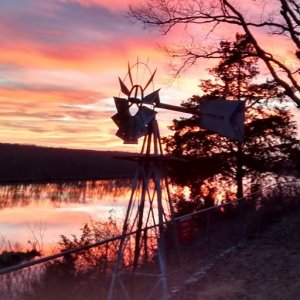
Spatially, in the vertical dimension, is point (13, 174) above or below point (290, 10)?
below

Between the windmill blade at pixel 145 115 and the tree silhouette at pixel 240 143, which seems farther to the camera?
the tree silhouette at pixel 240 143

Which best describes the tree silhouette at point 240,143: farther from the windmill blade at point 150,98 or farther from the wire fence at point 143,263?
the windmill blade at point 150,98

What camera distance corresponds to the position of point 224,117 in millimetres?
8406

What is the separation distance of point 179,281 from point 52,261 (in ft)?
11.1

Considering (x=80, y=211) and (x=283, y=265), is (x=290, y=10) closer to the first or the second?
(x=283, y=265)

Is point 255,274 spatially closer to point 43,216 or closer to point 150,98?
point 150,98

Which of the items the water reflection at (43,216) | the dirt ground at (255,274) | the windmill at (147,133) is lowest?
the water reflection at (43,216)

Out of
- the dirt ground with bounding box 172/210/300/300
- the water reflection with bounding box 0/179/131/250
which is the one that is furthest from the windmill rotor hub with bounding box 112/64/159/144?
the water reflection with bounding box 0/179/131/250

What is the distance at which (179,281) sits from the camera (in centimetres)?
981

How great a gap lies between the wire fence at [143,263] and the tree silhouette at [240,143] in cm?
1323

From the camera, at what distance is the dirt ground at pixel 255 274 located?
29.7 ft

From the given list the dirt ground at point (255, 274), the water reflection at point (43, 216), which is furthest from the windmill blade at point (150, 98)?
the water reflection at point (43, 216)

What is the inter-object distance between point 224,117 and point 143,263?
300 cm

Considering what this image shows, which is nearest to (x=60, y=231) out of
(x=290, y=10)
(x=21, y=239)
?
(x=21, y=239)
